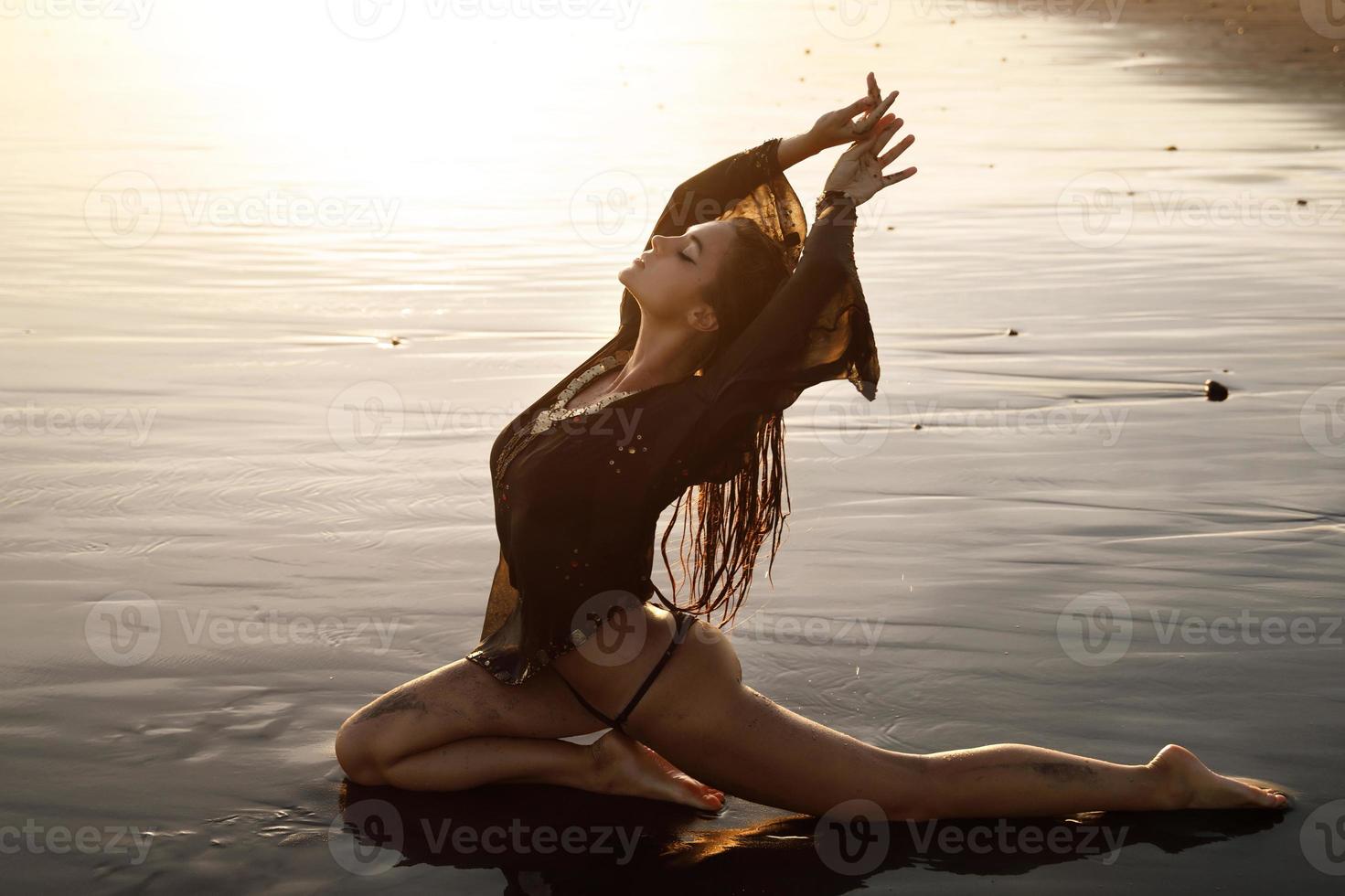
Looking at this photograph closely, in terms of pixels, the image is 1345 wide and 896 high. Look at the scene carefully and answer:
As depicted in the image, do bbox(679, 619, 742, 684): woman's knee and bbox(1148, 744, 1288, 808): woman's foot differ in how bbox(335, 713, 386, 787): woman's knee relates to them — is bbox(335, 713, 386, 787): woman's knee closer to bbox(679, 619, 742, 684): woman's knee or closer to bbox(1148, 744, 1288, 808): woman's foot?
bbox(679, 619, 742, 684): woman's knee

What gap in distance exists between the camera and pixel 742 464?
3961 mm

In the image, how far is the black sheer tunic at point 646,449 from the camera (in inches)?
149

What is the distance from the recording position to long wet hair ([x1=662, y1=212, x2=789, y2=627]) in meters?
3.94

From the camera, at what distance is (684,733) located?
12.6 feet

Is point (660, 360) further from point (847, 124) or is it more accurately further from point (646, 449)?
point (847, 124)

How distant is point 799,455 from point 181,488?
2.46 meters

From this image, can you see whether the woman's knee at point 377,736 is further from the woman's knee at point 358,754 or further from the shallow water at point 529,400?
the shallow water at point 529,400

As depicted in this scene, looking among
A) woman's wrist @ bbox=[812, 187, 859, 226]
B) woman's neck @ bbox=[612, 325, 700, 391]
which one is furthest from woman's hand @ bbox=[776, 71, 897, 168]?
woman's neck @ bbox=[612, 325, 700, 391]

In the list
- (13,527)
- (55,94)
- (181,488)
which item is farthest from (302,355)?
(55,94)

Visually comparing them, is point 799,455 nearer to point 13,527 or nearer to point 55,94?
point 13,527

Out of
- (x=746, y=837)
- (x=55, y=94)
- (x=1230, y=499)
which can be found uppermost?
(x=55, y=94)

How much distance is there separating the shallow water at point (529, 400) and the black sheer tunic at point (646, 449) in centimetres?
59

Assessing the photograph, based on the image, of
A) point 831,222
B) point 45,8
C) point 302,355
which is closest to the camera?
point 831,222

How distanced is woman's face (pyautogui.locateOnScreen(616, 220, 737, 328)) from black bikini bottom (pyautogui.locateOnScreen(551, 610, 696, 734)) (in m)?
0.70
